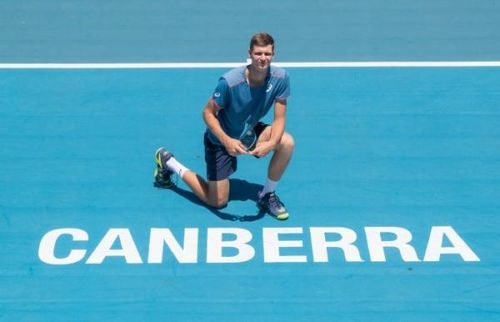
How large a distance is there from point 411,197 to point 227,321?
2.48 meters

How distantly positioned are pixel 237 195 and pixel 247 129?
788 mm

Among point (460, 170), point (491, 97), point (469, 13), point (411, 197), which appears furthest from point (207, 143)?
point (469, 13)

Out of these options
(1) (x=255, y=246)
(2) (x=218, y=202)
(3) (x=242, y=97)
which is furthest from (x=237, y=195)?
(3) (x=242, y=97)

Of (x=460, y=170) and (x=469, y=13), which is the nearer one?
(x=460, y=170)

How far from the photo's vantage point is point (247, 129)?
802 cm

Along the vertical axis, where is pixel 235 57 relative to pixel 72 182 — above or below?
above

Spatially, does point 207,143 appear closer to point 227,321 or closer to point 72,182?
point 72,182

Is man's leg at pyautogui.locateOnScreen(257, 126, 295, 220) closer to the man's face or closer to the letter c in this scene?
the man's face

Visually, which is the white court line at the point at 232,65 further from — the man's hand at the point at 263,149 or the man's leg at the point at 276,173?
the man's hand at the point at 263,149

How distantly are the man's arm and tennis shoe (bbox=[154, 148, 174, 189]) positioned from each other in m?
0.91

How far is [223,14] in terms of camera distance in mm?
12180

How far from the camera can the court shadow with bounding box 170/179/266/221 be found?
320 inches

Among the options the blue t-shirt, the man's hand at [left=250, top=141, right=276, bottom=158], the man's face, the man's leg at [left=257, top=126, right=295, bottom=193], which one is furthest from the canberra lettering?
the man's face

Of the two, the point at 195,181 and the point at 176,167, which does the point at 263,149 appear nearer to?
the point at 195,181
